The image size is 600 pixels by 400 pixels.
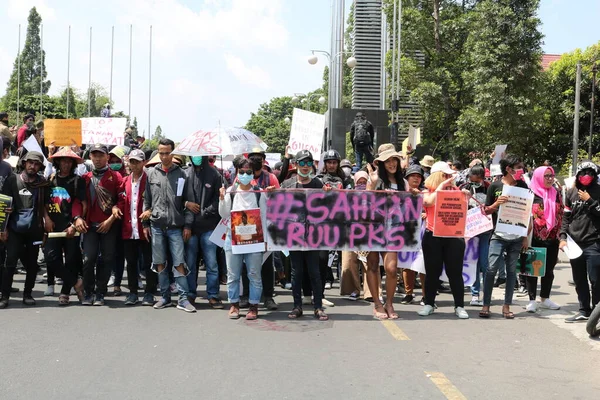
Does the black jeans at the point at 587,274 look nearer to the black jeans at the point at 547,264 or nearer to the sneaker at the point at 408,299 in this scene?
the black jeans at the point at 547,264

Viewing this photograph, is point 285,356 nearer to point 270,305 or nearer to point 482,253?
point 270,305

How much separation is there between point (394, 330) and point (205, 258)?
265 centimetres

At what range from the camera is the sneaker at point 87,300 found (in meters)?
8.88

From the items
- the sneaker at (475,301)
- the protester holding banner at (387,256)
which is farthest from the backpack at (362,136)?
the protester holding banner at (387,256)

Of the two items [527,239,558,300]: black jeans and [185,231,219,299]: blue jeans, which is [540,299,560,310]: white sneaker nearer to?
[527,239,558,300]: black jeans

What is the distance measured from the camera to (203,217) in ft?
28.7

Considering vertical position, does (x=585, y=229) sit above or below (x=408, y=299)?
above

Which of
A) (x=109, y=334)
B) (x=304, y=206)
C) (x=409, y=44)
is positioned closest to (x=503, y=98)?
(x=409, y=44)

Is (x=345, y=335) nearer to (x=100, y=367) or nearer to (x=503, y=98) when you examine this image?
(x=100, y=367)

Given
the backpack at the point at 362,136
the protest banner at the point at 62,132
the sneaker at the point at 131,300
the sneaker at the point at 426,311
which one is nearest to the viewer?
the sneaker at the point at 426,311

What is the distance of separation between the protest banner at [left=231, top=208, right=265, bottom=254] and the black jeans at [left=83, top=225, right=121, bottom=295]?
1792 millimetres

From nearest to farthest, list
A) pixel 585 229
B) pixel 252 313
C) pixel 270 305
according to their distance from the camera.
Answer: pixel 252 313
pixel 585 229
pixel 270 305

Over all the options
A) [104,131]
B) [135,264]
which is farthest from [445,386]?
[104,131]

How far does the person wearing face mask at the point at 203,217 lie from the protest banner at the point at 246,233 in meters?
0.60
